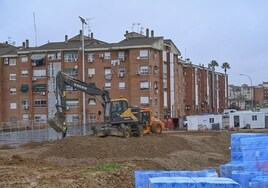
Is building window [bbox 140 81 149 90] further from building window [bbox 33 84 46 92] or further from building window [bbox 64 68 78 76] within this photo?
building window [bbox 33 84 46 92]

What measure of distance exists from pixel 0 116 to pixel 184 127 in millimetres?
29140

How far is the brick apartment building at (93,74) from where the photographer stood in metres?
73.1

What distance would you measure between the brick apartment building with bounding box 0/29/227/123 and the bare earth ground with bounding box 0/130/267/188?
35.3m

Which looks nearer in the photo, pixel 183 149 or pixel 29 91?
pixel 183 149

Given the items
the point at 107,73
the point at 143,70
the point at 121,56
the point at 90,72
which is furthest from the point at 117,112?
the point at 90,72

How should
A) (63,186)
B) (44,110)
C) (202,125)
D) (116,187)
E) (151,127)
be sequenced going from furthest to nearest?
1. (44,110)
2. (202,125)
3. (151,127)
4. (116,187)
5. (63,186)

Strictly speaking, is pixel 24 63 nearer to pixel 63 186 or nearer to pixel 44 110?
pixel 44 110

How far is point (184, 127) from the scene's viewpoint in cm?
7525

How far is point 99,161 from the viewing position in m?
24.1

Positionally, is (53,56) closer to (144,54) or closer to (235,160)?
(144,54)

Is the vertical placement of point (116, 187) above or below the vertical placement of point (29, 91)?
below

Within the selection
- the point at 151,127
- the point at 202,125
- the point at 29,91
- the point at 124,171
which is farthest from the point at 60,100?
the point at 29,91

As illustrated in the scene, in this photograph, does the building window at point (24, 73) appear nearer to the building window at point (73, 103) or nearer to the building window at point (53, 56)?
the building window at point (53, 56)

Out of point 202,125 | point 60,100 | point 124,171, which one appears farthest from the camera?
point 202,125
